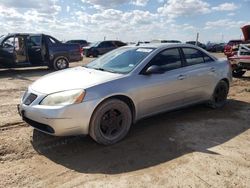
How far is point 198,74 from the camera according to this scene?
20.0 feet

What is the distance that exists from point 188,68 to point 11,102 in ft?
14.2

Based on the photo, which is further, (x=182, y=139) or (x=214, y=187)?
(x=182, y=139)

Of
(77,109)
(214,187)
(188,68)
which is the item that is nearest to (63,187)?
(77,109)

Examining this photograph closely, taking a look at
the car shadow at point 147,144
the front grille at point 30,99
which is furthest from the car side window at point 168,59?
the front grille at point 30,99

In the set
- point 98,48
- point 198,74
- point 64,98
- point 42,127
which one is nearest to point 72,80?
point 64,98

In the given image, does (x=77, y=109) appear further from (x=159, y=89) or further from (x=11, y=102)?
(x=11, y=102)

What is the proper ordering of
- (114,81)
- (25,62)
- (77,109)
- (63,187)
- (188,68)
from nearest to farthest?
(63,187)
(77,109)
(114,81)
(188,68)
(25,62)

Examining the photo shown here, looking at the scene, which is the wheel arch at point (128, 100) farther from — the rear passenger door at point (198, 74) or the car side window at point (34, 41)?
the car side window at point (34, 41)

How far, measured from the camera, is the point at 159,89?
5246 mm

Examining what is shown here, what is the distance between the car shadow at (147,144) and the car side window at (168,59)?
106cm

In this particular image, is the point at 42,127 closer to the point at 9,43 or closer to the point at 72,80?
the point at 72,80

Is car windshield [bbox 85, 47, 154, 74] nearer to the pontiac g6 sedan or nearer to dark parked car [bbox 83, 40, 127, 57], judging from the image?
the pontiac g6 sedan

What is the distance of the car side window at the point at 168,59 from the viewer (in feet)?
17.8

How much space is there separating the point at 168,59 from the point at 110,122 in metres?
1.77
